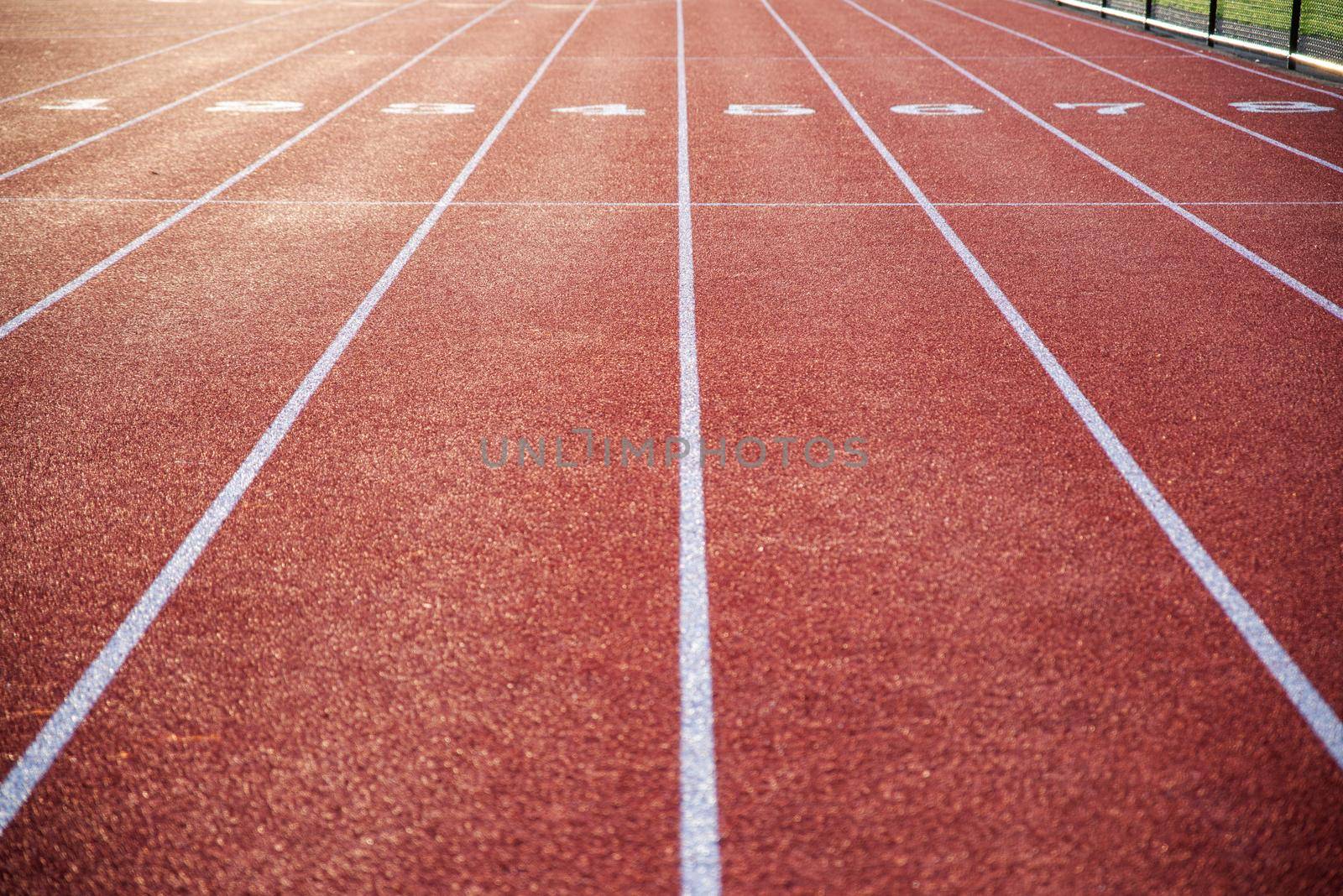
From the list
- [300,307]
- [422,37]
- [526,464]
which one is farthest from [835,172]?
[422,37]

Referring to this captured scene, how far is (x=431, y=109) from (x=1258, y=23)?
12.4m

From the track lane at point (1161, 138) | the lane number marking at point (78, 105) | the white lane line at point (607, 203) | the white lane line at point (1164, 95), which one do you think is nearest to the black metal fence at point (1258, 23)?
the white lane line at point (1164, 95)

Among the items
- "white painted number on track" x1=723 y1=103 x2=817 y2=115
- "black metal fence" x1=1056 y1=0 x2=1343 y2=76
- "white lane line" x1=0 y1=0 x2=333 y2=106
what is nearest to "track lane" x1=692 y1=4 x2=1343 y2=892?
"white painted number on track" x1=723 y1=103 x2=817 y2=115

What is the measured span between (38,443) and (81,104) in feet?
29.0

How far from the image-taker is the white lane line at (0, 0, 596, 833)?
284 centimetres

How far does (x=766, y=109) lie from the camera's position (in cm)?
1130

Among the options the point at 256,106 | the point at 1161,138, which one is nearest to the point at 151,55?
the point at 256,106

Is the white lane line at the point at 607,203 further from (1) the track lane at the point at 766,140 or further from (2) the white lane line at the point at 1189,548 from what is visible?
(2) the white lane line at the point at 1189,548

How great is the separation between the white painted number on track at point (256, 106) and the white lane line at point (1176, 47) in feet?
36.6

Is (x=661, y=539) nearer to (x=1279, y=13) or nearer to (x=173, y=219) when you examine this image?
(x=173, y=219)

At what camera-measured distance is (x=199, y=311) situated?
598cm

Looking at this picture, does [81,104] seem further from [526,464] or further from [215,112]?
[526,464]

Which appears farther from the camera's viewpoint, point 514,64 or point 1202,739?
point 514,64

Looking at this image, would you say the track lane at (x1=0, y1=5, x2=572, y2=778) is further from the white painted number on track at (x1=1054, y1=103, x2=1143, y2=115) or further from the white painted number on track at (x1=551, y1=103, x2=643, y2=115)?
the white painted number on track at (x1=1054, y1=103, x2=1143, y2=115)
